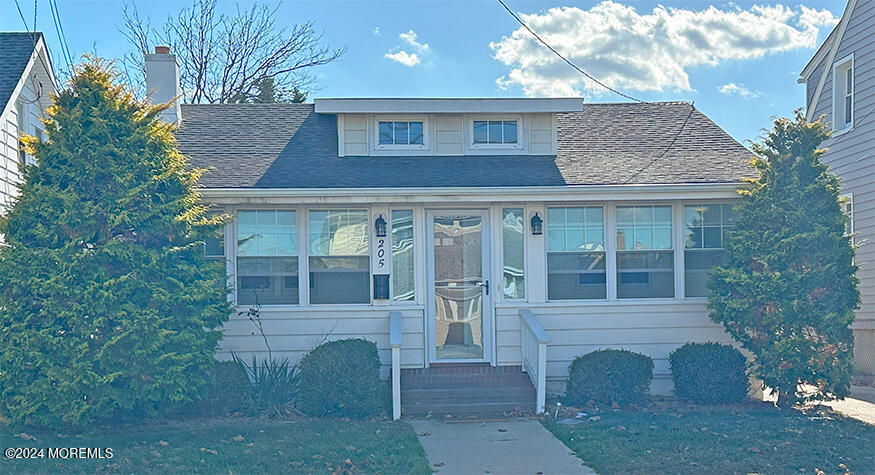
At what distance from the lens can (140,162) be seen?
857cm

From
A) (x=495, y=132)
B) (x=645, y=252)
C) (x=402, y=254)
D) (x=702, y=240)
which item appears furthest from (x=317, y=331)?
(x=702, y=240)

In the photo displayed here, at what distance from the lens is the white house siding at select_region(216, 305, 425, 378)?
10391 millimetres

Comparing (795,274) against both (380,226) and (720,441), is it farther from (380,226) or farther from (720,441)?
(380,226)

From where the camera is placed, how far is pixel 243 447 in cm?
765

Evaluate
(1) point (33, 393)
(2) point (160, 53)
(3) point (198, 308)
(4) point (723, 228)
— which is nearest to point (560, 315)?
(4) point (723, 228)

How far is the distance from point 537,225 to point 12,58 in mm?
9118

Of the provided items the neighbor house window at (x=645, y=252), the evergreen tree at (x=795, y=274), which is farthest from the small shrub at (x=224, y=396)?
the evergreen tree at (x=795, y=274)

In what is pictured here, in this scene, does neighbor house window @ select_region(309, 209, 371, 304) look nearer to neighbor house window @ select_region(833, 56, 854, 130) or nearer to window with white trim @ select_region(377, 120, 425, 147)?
window with white trim @ select_region(377, 120, 425, 147)

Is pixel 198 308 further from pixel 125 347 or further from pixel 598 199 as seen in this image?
pixel 598 199

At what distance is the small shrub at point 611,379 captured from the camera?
386 inches

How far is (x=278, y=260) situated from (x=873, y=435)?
7.24m

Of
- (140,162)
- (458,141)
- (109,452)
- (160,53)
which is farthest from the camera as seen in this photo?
(160,53)

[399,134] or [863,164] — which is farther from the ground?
[399,134]

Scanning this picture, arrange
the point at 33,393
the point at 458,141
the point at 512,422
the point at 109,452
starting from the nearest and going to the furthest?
the point at 109,452, the point at 33,393, the point at 512,422, the point at 458,141
